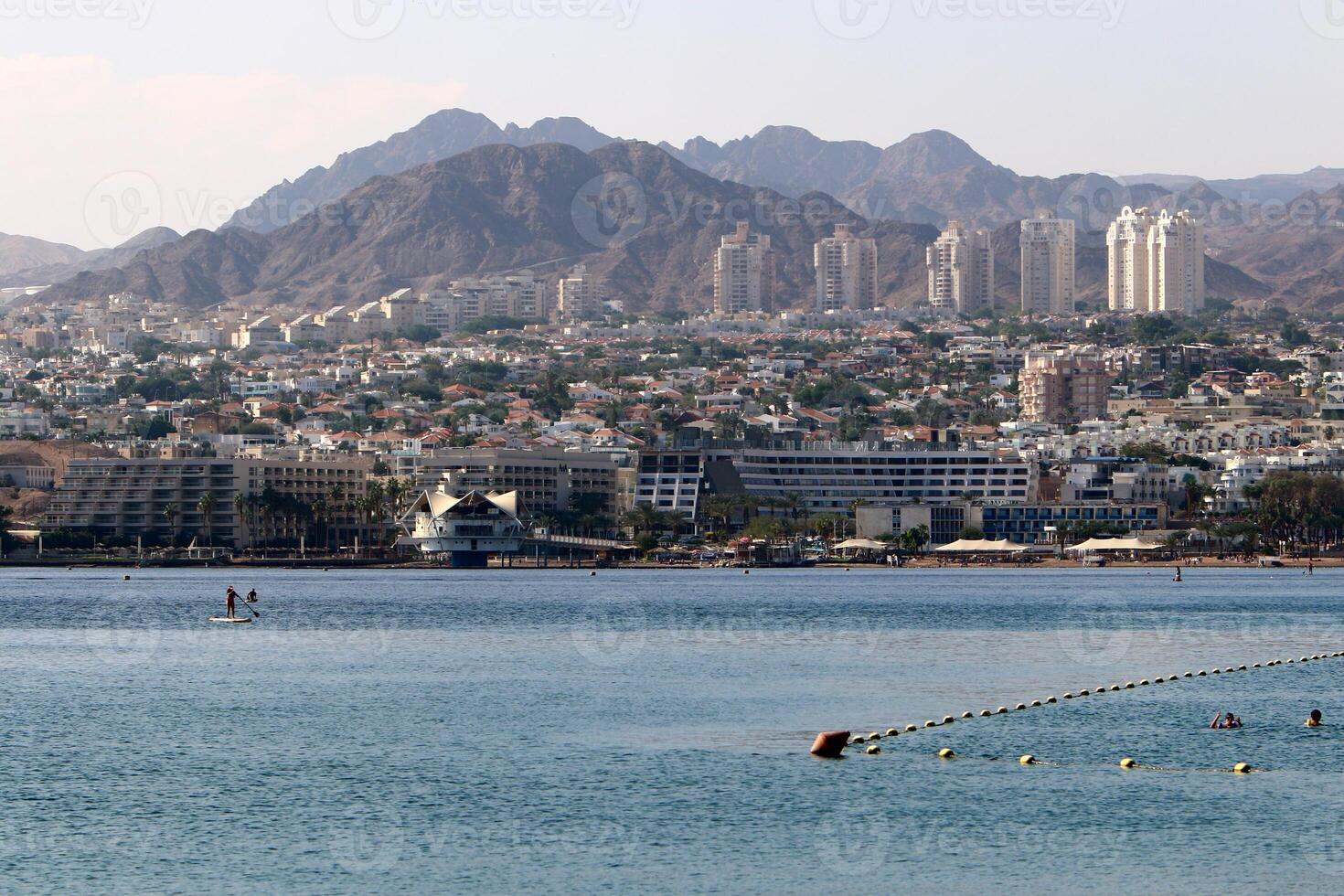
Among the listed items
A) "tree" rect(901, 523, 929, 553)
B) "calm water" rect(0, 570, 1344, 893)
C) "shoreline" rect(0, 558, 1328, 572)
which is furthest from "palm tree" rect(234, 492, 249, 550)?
"calm water" rect(0, 570, 1344, 893)

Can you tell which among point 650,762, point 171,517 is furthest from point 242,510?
point 650,762

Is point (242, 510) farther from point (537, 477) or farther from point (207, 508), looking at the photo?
point (537, 477)

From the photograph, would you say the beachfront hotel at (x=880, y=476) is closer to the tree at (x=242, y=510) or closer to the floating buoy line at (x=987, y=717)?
the tree at (x=242, y=510)

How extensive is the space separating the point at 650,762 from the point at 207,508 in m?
115

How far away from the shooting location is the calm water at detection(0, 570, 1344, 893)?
3111 centimetres

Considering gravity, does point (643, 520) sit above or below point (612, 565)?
above

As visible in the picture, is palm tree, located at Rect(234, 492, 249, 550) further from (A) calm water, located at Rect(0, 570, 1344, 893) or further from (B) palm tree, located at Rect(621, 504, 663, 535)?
(A) calm water, located at Rect(0, 570, 1344, 893)

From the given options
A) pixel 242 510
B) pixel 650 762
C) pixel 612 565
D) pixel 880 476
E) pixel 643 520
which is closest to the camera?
pixel 650 762

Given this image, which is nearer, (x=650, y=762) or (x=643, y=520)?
(x=650, y=762)

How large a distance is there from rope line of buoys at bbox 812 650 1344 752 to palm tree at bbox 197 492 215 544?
9839 cm

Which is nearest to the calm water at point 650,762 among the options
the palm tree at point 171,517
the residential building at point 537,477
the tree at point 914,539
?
the palm tree at point 171,517

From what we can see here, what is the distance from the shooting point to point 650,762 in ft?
130

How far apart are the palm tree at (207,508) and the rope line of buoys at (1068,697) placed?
9839 centimetres

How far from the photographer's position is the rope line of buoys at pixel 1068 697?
41638mm
